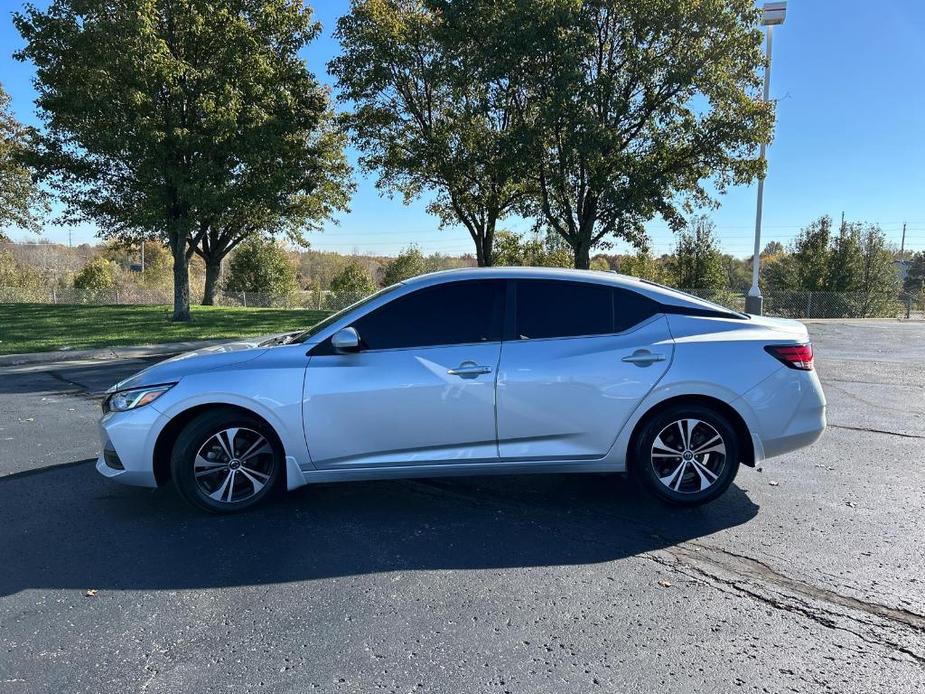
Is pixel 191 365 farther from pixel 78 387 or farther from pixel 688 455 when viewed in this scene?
pixel 78 387

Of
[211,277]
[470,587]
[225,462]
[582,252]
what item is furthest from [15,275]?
[470,587]

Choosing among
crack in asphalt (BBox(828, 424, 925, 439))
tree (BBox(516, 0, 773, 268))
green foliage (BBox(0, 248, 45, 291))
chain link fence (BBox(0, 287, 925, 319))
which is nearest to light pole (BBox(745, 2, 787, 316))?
tree (BBox(516, 0, 773, 268))

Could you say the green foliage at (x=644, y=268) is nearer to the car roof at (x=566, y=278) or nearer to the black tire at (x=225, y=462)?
the car roof at (x=566, y=278)

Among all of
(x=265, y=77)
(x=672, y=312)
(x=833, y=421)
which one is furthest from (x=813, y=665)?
(x=265, y=77)

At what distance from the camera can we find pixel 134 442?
407 centimetres

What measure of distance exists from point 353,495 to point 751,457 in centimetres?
280

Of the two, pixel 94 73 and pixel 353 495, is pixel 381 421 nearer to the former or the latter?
pixel 353 495

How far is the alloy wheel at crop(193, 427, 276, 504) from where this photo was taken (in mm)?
4129

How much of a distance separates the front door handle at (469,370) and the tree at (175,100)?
16521 millimetres

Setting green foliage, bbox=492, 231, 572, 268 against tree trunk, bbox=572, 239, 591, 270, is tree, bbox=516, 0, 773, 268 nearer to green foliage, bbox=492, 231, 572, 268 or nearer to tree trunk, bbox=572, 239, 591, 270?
tree trunk, bbox=572, 239, 591, 270

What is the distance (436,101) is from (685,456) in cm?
2092

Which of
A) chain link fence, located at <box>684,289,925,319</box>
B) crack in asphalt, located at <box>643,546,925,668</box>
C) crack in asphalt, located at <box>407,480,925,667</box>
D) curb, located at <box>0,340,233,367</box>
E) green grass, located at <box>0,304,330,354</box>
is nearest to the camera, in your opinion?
crack in asphalt, located at <box>643,546,925,668</box>

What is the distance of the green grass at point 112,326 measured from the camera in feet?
47.6

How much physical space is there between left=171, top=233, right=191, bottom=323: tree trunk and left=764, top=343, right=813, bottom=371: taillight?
19.4 meters
